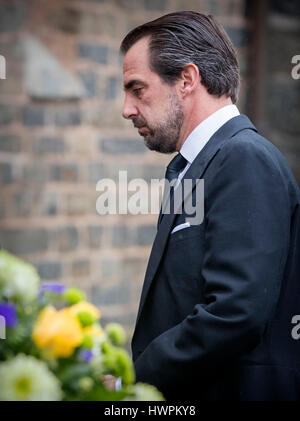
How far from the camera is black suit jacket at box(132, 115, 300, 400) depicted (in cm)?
174

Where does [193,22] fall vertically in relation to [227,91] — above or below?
above

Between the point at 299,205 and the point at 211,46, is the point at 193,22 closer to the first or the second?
the point at 211,46

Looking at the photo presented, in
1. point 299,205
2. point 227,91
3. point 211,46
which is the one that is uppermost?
point 211,46

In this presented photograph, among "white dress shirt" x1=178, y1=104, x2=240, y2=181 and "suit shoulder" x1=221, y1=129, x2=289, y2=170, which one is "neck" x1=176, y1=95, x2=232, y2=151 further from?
"suit shoulder" x1=221, y1=129, x2=289, y2=170

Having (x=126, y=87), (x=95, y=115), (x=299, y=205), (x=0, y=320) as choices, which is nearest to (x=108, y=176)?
(x=95, y=115)

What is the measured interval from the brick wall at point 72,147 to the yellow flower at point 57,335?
360 centimetres

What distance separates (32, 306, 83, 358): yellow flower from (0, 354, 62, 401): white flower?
0.18 feet

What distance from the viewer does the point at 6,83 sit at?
455 centimetres

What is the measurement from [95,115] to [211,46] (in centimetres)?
272

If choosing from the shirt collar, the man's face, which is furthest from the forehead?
the shirt collar

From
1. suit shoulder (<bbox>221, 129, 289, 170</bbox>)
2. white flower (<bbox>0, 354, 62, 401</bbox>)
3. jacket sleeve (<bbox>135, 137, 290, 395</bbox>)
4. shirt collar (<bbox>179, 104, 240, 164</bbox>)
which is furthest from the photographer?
shirt collar (<bbox>179, 104, 240, 164</bbox>)

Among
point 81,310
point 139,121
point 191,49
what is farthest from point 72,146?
point 81,310

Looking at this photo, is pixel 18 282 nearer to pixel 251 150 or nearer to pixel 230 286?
pixel 230 286

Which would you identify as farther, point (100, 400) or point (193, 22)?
point (193, 22)
